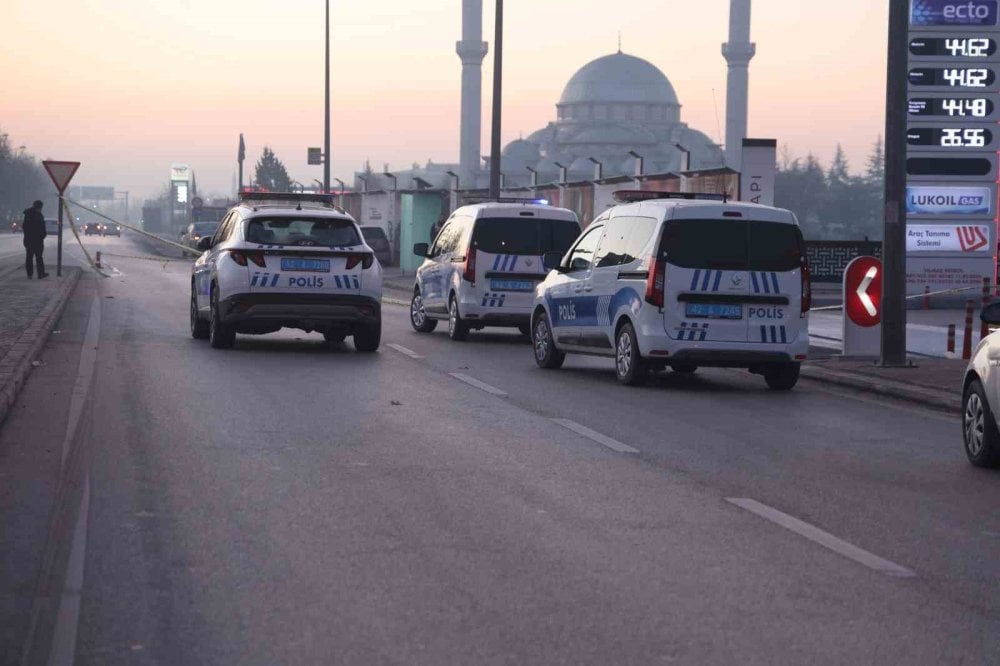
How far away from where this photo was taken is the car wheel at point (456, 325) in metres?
21.4

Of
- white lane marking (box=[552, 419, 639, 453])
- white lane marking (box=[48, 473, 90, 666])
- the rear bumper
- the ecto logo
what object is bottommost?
white lane marking (box=[552, 419, 639, 453])

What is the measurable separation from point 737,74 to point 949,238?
7903 cm

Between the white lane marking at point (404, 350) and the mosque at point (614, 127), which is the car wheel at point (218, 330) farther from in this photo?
the mosque at point (614, 127)

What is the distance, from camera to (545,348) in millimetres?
17547

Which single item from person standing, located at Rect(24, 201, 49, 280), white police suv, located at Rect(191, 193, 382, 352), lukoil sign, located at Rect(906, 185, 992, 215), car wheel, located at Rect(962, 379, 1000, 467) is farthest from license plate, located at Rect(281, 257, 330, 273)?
person standing, located at Rect(24, 201, 49, 280)

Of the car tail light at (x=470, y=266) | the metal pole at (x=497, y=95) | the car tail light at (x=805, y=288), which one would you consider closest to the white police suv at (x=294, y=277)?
the car tail light at (x=470, y=266)

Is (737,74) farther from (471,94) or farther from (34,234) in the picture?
(34,234)

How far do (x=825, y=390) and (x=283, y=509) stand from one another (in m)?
9.02

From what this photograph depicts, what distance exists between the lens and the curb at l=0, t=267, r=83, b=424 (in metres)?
12.4

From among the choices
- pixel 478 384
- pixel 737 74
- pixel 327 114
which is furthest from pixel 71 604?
pixel 737 74

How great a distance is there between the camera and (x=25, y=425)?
1118 centimetres

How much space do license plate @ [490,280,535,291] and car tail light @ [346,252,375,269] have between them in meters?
2.97

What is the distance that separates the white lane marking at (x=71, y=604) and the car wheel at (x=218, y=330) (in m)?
10.6

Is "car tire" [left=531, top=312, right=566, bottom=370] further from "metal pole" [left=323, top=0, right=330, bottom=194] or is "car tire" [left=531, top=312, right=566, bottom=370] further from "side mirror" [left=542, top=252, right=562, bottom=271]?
"metal pole" [left=323, top=0, right=330, bottom=194]
